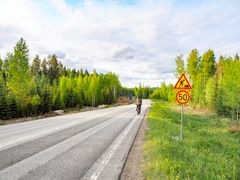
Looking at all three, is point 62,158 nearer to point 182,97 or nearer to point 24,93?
point 182,97

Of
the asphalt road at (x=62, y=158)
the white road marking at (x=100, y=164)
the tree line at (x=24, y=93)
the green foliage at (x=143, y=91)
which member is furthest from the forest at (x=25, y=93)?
the green foliage at (x=143, y=91)

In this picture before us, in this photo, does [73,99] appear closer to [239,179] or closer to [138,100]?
[138,100]

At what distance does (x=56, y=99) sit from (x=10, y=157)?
3521cm

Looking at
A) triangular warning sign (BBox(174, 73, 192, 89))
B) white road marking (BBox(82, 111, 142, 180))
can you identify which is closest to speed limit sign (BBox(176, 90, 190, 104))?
triangular warning sign (BBox(174, 73, 192, 89))

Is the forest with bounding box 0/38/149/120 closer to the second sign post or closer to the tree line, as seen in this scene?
the tree line

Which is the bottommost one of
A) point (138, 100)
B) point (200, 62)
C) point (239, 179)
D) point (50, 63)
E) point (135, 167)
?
point (239, 179)

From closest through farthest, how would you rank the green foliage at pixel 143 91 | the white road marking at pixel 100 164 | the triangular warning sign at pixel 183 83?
the white road marking at pixel 100 164 → the triangular warning sign at pixel 183 83 → the green foliage at pixel 143 91

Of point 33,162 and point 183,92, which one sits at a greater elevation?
point 183,92

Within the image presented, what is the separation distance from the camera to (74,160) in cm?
548

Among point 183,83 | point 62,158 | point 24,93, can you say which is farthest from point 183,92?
point 24,93

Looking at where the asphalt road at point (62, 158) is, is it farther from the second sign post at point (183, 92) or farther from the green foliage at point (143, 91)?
the green foliage at point (143, 91)

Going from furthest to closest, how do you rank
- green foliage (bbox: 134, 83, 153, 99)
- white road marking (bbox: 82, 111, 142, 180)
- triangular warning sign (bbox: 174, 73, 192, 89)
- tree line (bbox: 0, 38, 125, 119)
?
green foliage (bbox: 134, 83, 153, 99), tree line (bbox: 0, 38, 125, 119), triangular warning sign (bbox: 174, 73, 192, 89), white road marking (bbox: 82, 111, 142, 180)

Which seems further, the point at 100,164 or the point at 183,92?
the point at 183,92

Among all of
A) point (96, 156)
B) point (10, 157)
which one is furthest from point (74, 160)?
point (10, 157)
